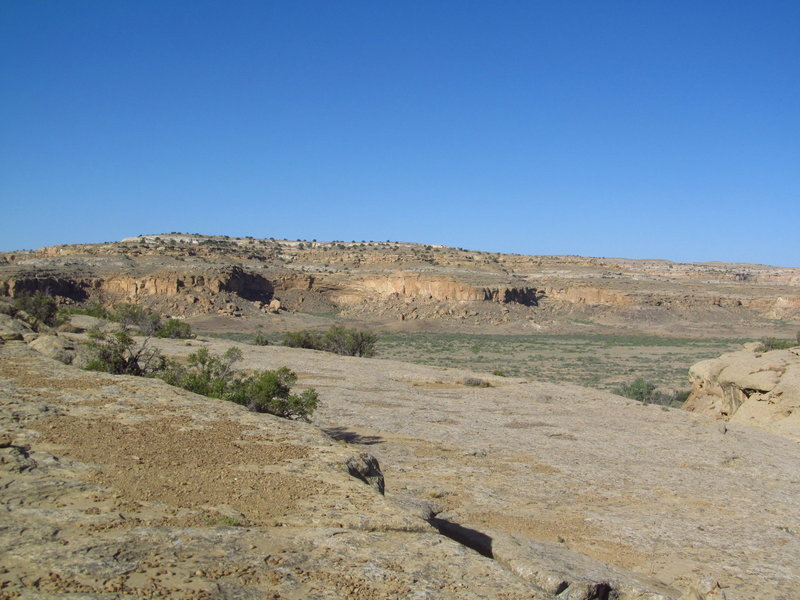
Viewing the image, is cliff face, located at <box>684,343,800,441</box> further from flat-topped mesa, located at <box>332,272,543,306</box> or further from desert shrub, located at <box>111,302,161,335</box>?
flat-topped mesa, located at <box>332,272,543,306</box>

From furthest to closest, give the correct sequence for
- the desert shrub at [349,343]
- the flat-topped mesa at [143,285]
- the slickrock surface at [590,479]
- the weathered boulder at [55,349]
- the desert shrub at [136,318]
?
1. the flat-topped mesa at [143,285]
2. the desert shrub at [349,343]
3. the desert shrub at [136,318]
4. the weathered boulder at [55,349]
5. the slickrock surface at [590,479]

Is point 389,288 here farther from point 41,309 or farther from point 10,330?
point 10,330

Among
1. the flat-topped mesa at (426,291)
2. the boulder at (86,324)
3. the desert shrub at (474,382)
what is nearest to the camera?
the desert shrub at (474,382)

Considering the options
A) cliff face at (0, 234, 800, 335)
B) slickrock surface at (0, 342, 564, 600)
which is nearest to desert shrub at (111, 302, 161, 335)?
slickrock surface at (0, 342, 564, 600)

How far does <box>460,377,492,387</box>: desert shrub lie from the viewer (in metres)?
22.6

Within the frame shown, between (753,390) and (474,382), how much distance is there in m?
8.83

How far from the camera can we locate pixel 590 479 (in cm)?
1111

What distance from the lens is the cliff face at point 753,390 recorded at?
60.3 ft

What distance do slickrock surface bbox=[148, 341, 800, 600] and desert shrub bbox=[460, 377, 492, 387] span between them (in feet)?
4.45

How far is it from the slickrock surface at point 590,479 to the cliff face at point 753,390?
1820mm

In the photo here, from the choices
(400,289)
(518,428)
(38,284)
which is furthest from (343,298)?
(518,428)

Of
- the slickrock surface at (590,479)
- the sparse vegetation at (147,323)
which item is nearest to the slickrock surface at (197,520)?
the slickrock surface at (590,479)

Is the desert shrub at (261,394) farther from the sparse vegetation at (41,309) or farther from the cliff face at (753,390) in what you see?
the sparse vegetation at (41,309)

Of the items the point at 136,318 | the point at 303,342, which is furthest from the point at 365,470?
the point at 136,318
